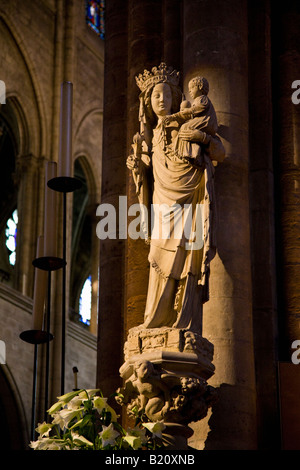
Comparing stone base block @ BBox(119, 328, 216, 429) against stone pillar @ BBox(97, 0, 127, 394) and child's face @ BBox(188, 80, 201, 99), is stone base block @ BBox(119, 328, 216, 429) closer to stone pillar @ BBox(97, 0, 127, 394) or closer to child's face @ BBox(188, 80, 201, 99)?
child's face @ BBox(188, 80, 201, 99)

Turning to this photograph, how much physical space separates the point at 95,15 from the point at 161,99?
19.0m

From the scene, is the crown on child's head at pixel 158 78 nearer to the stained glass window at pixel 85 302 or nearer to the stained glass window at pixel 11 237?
the stained glass window at pixel 11 237

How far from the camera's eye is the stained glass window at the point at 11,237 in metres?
23.8

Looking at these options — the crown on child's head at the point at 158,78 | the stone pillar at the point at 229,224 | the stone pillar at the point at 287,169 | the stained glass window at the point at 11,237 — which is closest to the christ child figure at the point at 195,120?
the crown on child's head at the point at 158,78

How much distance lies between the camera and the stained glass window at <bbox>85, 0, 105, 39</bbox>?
2567 centimetres

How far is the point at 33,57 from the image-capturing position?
74.5 ft

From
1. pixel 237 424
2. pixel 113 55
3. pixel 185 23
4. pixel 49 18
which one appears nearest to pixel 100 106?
pixel 49 18

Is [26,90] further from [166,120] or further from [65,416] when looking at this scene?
[65,416]

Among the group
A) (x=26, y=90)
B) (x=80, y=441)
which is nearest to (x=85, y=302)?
(x=26, y=90)

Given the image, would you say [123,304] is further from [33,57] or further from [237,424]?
[33,57]

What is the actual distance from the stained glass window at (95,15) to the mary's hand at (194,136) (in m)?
18.8

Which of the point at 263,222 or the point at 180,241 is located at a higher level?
the point at 263,222

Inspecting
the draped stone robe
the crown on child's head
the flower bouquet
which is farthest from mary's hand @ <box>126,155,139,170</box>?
the flower bouquet

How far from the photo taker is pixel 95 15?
2595 cm
